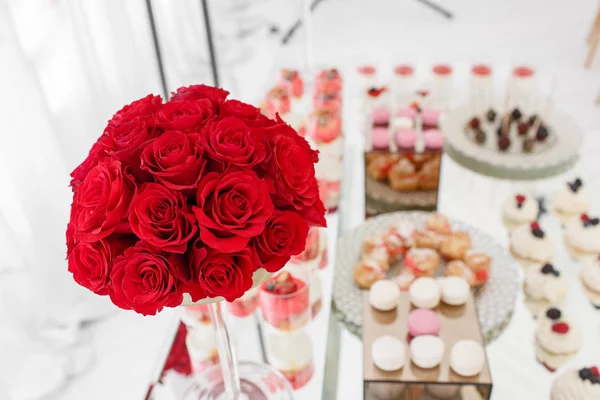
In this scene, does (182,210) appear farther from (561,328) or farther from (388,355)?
(561,328)

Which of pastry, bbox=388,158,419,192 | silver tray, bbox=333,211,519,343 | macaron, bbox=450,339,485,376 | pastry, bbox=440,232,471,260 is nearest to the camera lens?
macaron, bbox=450,339,485,376

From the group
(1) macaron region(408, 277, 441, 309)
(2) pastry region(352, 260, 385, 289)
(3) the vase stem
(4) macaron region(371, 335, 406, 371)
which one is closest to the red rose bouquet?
(3) the vase stem

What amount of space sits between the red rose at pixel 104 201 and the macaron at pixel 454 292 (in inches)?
30.7

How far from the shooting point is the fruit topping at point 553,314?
1467 mm

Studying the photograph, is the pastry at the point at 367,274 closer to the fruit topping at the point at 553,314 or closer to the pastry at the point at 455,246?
the pastry at the point at 455,246

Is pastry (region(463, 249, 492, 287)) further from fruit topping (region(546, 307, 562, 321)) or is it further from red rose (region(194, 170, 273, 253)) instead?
red rose (region(194, 170, 273, 253))

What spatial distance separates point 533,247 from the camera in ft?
5.69

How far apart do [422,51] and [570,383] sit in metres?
2.98

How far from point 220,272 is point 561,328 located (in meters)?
1.04

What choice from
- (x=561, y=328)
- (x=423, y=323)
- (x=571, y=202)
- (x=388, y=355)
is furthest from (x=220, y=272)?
(x=571, y=202)

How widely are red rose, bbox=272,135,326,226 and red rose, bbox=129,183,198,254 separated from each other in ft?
0.46

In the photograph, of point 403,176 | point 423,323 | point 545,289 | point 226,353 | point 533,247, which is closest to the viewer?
point 226,353

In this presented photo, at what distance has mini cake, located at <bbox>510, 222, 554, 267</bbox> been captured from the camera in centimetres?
173

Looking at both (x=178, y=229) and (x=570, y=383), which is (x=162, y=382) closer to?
(x=178, y=229)
